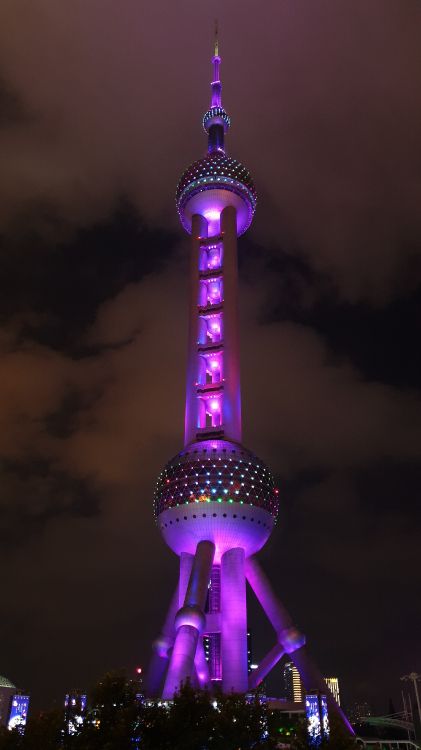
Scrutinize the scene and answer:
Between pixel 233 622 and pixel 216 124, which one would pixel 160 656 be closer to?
pixel 233 622

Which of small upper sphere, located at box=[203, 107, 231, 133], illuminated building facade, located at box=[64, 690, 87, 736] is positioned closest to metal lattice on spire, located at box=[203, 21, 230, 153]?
small upper sphere, located at box=[203, 107, 231, 133]

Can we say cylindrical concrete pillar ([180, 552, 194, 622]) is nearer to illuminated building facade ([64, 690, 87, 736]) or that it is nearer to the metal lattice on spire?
illuminated building facade ([64, 690, 87, 736])

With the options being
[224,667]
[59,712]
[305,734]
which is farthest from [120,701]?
[224,667]

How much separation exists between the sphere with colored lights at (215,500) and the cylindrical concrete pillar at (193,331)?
3.92 metres

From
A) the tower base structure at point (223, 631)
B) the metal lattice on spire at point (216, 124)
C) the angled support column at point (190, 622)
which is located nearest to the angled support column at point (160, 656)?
the tower base structure at point (223, 631)

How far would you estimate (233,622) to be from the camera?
61500 mm

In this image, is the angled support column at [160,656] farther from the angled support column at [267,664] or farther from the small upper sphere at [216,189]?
the small upper sphere at [216,189]

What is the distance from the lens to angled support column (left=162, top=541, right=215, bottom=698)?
54.8m

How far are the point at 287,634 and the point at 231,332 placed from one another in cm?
3151

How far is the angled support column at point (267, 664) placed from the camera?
212 ft

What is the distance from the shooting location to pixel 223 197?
83438 mm

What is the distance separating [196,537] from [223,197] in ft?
135

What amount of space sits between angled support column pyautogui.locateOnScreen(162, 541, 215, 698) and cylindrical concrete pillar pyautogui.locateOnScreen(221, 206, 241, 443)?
43.3 ft

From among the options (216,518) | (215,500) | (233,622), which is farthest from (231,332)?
(233,622)
